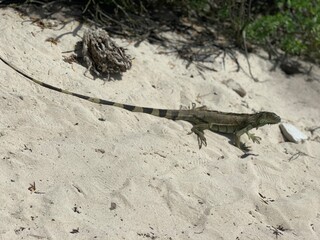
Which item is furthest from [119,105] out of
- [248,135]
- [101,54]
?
[248,135]

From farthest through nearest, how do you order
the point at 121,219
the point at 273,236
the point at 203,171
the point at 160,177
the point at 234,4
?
the point at 234,4 < the point at 203,171 < the point at 160,177 < the point at 273,236 < the point at 121,219

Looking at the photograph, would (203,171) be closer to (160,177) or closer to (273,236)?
(160,177)

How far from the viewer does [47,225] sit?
355 centimetres

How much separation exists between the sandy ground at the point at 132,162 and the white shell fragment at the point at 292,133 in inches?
2.8

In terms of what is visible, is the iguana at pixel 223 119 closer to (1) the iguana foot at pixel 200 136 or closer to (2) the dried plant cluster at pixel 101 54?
(1) the iguana foot at pixel 200 136

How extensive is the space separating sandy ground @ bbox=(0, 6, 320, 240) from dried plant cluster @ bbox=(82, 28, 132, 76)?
0.47 feet

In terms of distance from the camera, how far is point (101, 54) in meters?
5.54

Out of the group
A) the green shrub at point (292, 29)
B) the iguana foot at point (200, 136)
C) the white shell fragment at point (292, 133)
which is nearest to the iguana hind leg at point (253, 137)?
the white shell fragment at point (292, 133)

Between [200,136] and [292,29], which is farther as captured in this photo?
[292,29]

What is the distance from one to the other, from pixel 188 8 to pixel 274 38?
134 cm

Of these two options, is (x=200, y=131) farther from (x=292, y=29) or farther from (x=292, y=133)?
(x=292, y=29)

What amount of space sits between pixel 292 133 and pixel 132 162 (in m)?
2.20

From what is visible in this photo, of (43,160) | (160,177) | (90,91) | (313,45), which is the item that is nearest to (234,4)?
(313,45)

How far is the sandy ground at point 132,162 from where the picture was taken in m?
3.82
